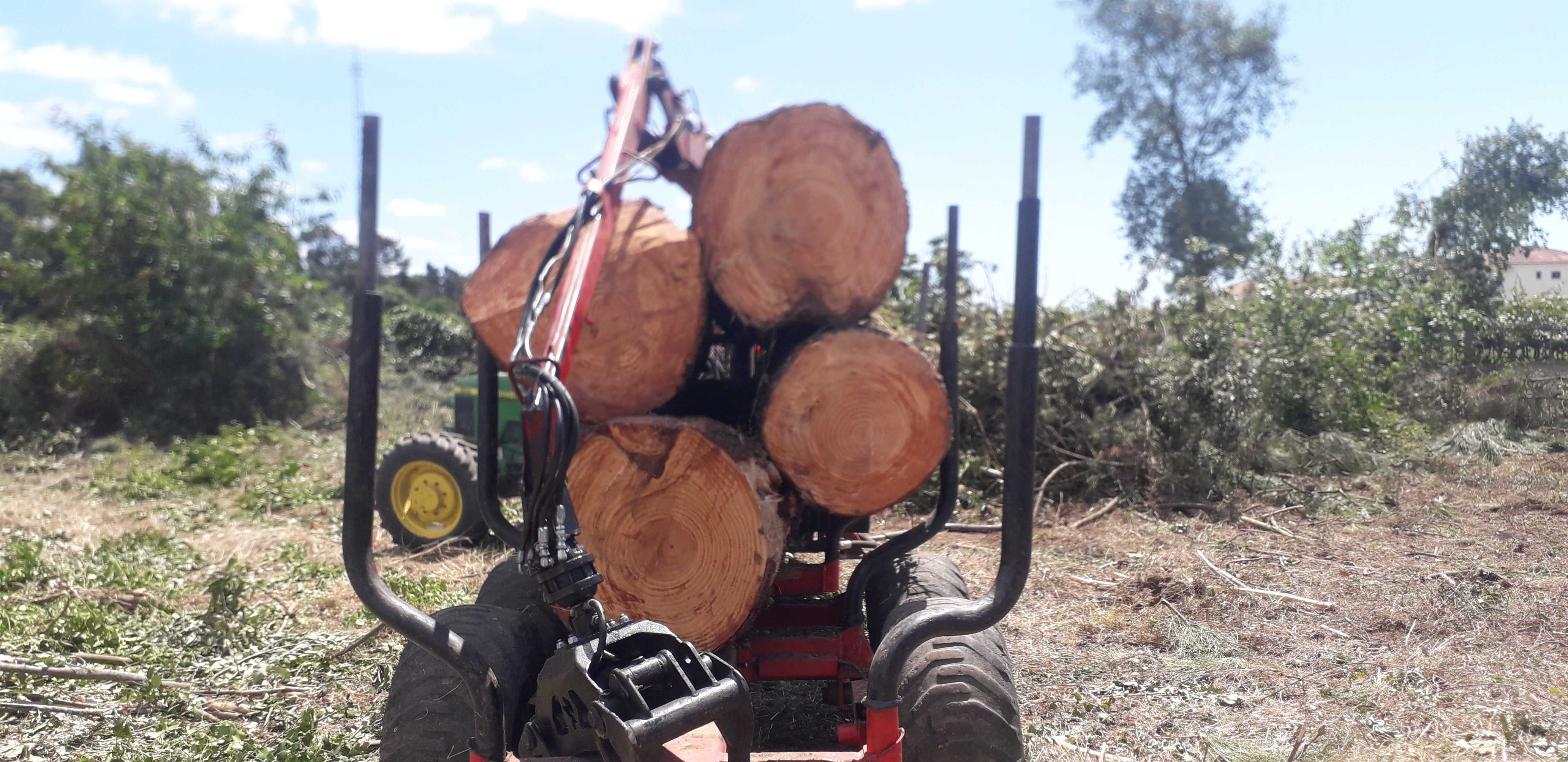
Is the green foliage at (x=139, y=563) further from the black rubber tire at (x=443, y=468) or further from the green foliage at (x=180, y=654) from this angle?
the black rubber tire at (x=443, y=468)

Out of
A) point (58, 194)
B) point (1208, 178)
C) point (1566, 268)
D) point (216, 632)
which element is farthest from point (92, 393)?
point (1208, 178)

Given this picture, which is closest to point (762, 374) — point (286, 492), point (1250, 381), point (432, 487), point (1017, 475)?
point (1017, 475)

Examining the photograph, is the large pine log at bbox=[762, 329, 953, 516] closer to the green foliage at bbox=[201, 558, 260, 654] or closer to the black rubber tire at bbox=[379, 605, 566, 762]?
the black rubber tire at bbox=[379, 605, 566, 762]

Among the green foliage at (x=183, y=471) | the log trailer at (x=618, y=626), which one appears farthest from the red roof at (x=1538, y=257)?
the green foliage at (x=183, y=471)

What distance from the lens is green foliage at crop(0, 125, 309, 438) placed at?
506 inches

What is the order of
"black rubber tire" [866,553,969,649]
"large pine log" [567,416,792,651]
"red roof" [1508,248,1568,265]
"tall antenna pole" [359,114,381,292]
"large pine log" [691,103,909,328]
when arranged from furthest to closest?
1. "red roof" [1508,248,1568,265]
2. "black rubber tire" [866,553,969,649]
3. "large pine log" [691,103,909,328]
4. "large pine log" [567,416,792,651]
5. "tall antenna pole" [359,114,381,292]

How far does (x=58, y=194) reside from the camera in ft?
43.2

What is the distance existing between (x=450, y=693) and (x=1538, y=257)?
14.6 metres

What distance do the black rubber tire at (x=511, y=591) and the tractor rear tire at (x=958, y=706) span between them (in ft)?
4.37

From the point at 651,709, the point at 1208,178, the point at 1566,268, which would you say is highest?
the point at 1208,178

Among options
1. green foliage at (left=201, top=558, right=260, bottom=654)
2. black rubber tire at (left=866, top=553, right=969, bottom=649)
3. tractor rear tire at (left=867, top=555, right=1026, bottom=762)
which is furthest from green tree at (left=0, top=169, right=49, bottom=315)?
tractor rear tire at (left=867, top=555, right=1026, bottom=762)

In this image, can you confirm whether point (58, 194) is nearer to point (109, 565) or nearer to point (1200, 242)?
point (109, 565)

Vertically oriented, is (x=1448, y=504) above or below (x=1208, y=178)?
below

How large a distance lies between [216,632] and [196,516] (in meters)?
4.21
